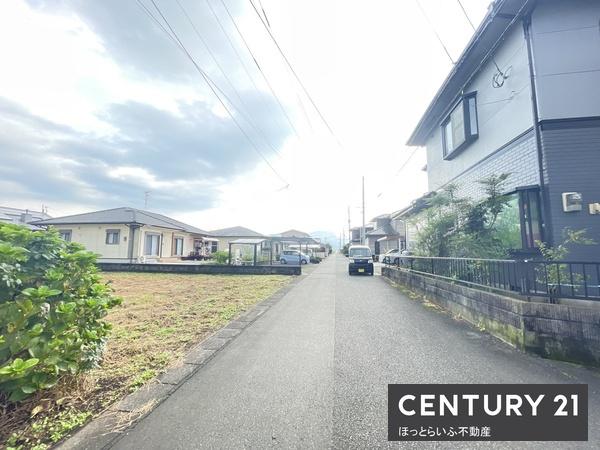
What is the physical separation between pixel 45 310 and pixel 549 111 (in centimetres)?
912

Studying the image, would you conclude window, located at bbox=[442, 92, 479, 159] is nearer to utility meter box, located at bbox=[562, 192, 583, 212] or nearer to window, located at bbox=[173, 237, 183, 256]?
utility meter box, located at bbox=[562, 192, 583, 212]

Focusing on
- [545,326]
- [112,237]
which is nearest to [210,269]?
[112,237]

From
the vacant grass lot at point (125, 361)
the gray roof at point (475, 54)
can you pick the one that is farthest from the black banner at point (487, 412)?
the gray roof at point (475, 54)

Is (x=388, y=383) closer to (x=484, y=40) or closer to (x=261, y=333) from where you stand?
(x=261, y=333)

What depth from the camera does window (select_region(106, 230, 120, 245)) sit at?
66.5ft

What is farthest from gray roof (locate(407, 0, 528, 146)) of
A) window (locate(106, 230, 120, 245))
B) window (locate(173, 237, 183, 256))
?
window (locate(173, 237, 183, 256))

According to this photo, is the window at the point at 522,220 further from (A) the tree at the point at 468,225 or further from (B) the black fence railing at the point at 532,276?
(B) the black fence railing at the point at 532,276

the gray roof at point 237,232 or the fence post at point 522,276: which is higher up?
the gray roof at point 237,232

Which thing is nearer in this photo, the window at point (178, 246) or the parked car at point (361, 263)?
the parked car at point (361, 263)

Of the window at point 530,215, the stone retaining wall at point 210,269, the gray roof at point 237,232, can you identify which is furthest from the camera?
the gray roof at point 237,232

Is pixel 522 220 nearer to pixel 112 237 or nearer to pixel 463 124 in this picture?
pixel 463 124

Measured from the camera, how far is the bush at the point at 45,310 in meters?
2.03

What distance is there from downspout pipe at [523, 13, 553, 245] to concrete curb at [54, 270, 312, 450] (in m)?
6.78

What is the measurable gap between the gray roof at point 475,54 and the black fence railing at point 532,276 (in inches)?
233
